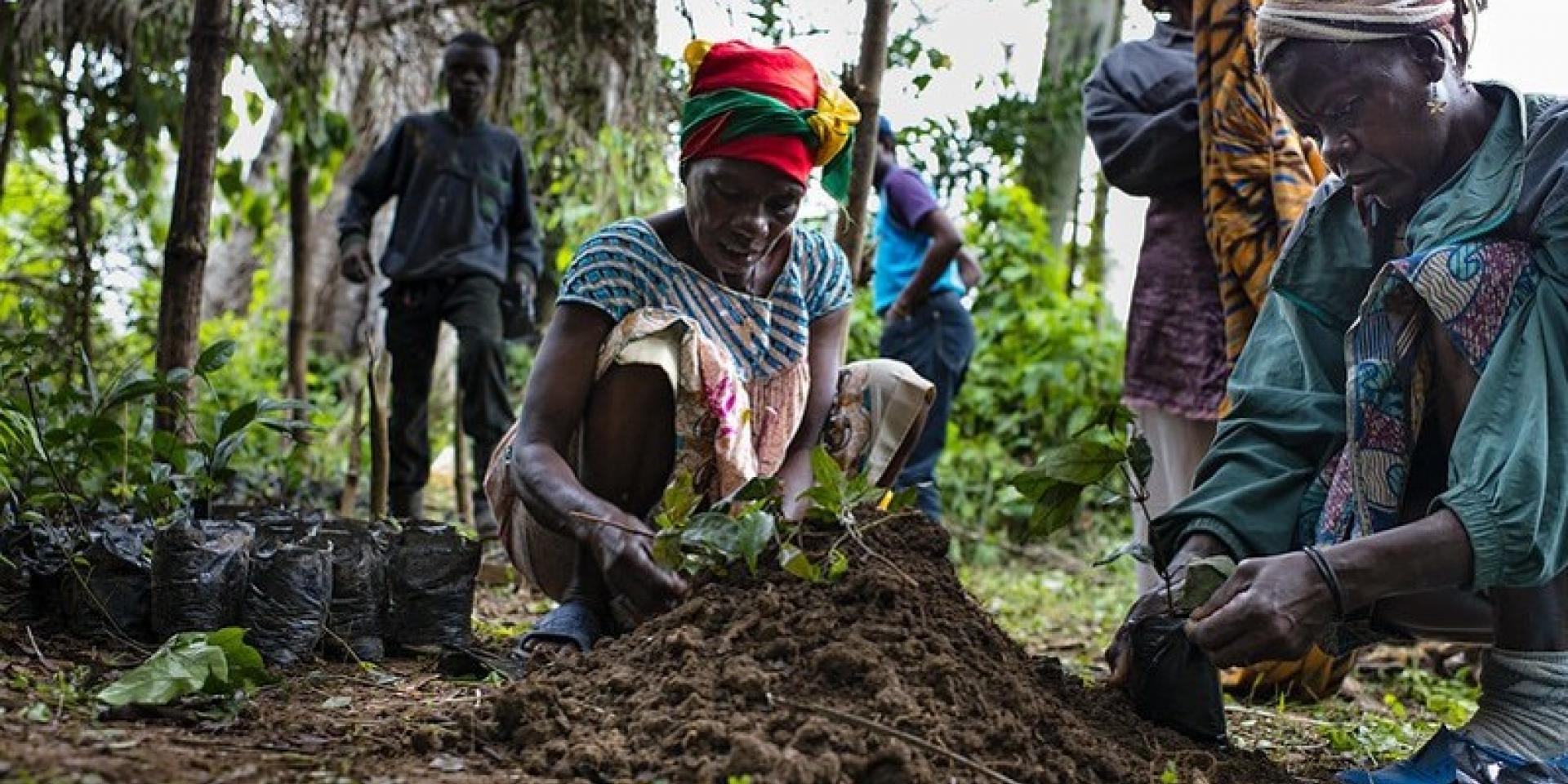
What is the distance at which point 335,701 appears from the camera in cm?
225

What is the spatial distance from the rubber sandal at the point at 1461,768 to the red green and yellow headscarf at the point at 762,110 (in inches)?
56.8

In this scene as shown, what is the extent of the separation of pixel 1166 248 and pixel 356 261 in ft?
10.2

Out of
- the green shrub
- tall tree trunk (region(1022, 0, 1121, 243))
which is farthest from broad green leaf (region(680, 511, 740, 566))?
tall tree trunk (region(1022, 0, 1121, 243))

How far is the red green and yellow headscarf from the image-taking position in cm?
277

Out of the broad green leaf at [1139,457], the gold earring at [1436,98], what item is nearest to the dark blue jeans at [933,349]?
the broad green leaf at [1139,457]

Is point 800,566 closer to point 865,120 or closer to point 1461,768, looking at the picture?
point 1461,768

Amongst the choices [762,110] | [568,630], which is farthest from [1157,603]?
[762,110]

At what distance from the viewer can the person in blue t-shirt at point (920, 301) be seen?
5453 mm

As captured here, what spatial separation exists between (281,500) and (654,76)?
2.27 m

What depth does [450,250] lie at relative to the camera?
5391 millimetres

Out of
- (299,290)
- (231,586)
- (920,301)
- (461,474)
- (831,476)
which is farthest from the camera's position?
(299,290)

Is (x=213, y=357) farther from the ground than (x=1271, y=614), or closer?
farther from the ground

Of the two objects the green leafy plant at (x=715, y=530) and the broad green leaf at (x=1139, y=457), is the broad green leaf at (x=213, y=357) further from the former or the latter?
the broad green leaf at (x=1139, y=457)

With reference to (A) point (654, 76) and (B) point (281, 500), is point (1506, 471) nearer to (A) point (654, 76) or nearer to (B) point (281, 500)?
(B) point (281, 500)
